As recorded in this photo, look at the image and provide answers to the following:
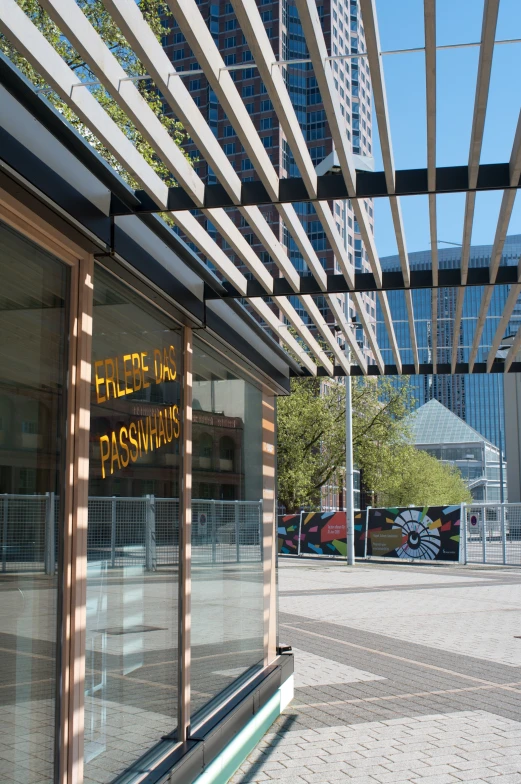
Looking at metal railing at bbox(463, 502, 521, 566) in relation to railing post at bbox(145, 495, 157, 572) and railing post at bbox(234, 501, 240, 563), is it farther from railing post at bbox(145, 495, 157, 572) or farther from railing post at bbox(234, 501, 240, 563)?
railing post at bbox(145, 495, 157, 572)

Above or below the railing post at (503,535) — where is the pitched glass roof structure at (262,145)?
above

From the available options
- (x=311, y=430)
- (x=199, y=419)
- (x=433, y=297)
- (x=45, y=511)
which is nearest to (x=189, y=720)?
(x=199, y=419)

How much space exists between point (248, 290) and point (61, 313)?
190cm

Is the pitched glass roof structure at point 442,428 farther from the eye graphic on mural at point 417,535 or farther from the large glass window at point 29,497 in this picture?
the large glass window at point 29,497

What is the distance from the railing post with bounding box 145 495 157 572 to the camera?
3898 millimetres

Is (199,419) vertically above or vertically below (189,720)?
above

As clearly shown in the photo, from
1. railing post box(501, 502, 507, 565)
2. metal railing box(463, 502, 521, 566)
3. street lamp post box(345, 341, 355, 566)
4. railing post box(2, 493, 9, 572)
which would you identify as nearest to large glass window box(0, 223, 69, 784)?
railing post box(2, 493, 9, 572)

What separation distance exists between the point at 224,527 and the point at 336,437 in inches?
1253

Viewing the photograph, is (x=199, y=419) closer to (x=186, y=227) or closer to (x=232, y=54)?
(x=186, y=227)

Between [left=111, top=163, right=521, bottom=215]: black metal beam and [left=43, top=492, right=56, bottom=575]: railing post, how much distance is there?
1.19 metres

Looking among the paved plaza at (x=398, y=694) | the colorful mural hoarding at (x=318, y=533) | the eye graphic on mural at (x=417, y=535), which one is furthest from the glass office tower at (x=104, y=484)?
the colorful mural hoarding at (x=318, y=533)

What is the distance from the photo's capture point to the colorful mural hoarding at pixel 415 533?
2581cm

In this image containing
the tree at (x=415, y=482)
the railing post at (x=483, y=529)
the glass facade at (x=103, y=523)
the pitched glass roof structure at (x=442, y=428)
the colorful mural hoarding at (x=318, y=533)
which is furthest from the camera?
the pitched glass roof structure at (x=442, y=428)

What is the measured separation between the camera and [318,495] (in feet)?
127
